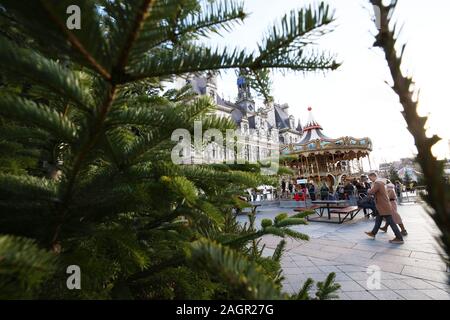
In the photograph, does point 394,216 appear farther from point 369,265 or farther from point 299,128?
point 299,128

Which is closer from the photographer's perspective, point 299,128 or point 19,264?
point 19,264

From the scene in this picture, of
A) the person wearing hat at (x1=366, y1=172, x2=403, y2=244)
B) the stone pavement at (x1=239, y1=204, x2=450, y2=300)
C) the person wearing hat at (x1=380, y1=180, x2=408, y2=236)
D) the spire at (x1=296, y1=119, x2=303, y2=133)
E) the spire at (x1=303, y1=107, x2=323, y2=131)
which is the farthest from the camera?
the spire at (x1=296, y1=119, x2=303, y2=133)

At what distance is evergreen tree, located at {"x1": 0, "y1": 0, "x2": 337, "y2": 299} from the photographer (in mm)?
500

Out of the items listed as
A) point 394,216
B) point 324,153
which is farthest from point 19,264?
point 324,153

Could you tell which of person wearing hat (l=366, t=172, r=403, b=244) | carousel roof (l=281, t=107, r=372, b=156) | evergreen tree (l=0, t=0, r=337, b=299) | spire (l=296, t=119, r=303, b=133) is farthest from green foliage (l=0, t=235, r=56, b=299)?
spire (l=296, t=119, r=303, b=133)

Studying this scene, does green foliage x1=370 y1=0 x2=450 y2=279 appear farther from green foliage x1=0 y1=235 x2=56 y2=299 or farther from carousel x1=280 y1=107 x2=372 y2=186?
carousel x1=280 y1=107 x2=372 y2=186

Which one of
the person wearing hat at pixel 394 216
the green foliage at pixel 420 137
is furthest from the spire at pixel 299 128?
the green foliage at pixel 420 137

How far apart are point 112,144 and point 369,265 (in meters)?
5.04

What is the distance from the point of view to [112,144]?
834 mm

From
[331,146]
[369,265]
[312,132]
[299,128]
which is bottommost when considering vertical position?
[369,265]

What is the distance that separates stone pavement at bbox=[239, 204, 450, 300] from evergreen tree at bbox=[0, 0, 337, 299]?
230 cm

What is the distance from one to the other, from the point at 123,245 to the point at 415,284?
14.0 feet

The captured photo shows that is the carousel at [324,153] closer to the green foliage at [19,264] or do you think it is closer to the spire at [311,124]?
the spire at [311,124]
